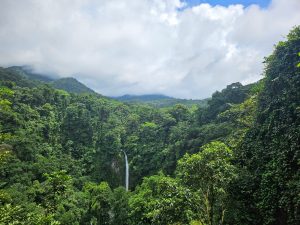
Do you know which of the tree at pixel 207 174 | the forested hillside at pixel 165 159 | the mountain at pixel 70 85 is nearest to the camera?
the tree at pixel 207 174

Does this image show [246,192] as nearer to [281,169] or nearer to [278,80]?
[281,169]

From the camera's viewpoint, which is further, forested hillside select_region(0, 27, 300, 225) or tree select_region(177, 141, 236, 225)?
forested hillside select_region(0, 27, 300, 225)

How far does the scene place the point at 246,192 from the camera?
21469 millimetres

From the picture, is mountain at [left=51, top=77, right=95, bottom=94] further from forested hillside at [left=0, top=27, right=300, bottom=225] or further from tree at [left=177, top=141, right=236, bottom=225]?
tree at [left=177, top=141, right=236, bottom=225]

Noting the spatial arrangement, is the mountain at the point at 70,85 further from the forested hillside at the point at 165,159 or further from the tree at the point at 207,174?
the tree at the point at 207,174

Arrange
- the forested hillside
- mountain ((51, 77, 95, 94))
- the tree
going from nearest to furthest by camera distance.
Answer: the tree < the forested hillside < mountain ((51, 77, 95, 94))

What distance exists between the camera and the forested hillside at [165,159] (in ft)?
50.5

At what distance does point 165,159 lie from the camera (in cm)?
4625

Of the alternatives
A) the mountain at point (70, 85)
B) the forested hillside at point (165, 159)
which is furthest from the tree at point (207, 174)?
the mountain at point (70, 85)

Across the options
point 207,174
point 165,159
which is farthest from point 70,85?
point 207,174

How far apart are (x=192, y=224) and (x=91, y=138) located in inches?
1930

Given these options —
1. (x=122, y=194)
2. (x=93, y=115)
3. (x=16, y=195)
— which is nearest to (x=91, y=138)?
(x=93, y=115)

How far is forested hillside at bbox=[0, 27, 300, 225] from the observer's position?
50.5 ft

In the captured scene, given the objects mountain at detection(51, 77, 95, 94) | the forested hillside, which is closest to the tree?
the forested hillside
